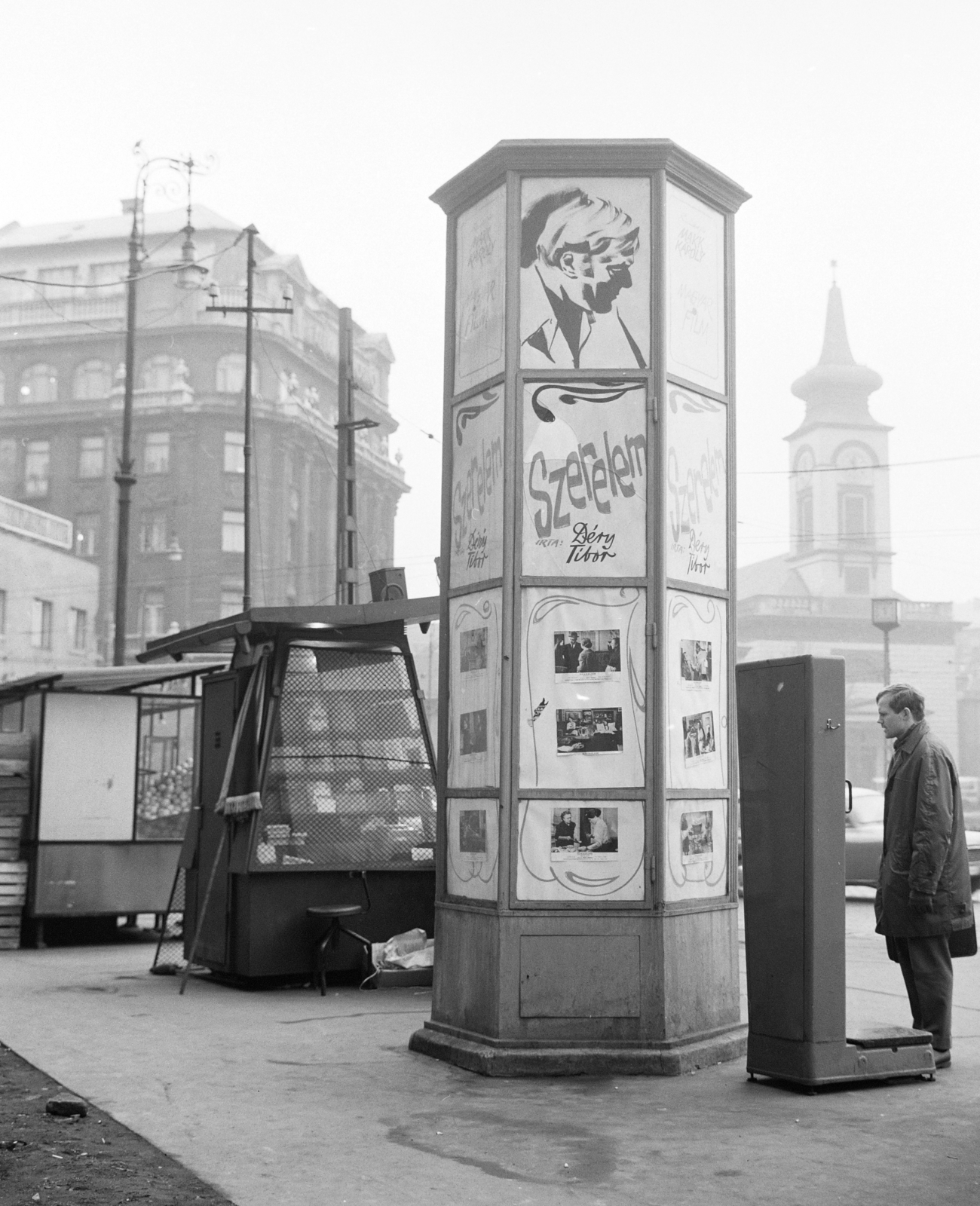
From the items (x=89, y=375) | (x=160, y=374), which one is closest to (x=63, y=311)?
(x=89, y=375)

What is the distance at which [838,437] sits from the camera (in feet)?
470

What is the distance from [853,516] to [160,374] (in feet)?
265

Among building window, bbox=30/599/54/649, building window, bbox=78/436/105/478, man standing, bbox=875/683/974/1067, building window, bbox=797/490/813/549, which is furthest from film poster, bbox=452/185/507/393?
building window, bbox=797/490/813/549

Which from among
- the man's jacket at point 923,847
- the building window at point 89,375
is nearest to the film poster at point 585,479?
the man's jacket at point 923,847

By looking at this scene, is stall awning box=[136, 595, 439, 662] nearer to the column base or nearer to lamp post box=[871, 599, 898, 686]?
the column base

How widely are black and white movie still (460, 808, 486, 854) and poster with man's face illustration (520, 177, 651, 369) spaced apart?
2.30 metres

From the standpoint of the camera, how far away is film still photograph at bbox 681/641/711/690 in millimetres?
7863

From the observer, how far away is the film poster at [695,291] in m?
8.05

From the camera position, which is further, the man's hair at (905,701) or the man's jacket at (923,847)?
the man's hair at (905,701)

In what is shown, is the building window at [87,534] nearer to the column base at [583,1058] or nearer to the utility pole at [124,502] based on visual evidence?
the utility pole at [124,502]

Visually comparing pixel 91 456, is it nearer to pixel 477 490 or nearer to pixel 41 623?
pixel 41 623

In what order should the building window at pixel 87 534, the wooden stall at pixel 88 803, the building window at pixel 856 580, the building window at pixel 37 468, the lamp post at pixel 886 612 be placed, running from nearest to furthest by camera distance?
the wooden stall at pixel 88 803 < the lamp post at pixel 886 612 < the building window at pixel 87 534 < the building window at pixel 37 468 < the building window at pixel 856 580

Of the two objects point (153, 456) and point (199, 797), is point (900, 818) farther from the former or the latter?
point (153, 456)

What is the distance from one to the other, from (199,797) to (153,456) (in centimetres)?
6518
